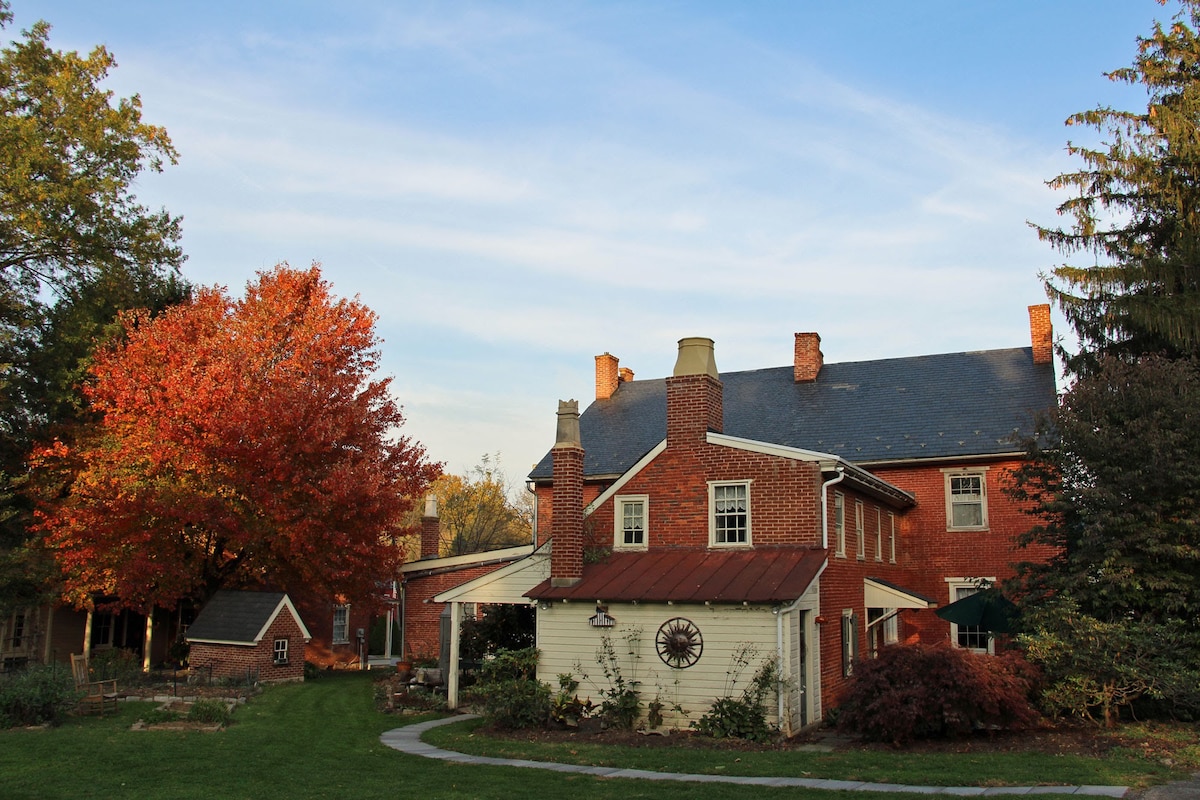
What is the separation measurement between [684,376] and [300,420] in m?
11.1

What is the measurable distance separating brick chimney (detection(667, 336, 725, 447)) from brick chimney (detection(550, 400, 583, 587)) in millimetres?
1970

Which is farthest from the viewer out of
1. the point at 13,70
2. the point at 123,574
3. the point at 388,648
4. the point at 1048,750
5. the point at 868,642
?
the point at 388,648

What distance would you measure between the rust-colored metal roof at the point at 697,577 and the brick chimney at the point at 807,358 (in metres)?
12.8

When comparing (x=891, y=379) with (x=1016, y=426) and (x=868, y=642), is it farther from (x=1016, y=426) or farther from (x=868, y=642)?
(x=868, y=642)

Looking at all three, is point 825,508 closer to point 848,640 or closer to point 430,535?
point 848,640

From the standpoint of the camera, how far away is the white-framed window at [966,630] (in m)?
23.2

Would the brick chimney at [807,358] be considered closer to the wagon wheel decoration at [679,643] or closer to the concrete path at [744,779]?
the wagon wheel decoration at [679,643]

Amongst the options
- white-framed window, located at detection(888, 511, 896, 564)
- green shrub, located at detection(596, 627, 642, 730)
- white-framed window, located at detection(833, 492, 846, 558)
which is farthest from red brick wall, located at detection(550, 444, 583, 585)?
white-framed window, located at detection(888, 511, 896, 564)

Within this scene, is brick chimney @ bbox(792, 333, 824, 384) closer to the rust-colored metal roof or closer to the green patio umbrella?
the green patio umbrella

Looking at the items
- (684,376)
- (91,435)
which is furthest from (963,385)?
(91,435)

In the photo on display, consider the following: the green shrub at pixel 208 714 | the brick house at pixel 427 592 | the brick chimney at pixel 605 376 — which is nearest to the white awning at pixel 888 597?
the brick house at pixel 427 592

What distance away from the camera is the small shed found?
22.6 meters

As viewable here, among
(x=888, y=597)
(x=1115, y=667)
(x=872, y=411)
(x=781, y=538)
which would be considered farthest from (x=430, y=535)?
(x=1115, y=667)

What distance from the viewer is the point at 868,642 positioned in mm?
19969
